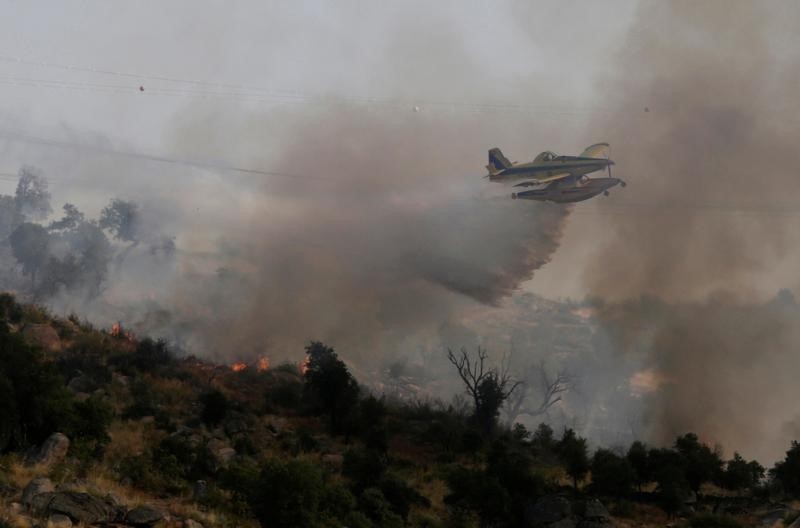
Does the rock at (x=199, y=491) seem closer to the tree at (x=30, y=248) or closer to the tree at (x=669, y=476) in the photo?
the tree at (x=669, y=476)

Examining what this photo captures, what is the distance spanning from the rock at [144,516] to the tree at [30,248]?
258ft

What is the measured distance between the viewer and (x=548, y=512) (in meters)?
32.3

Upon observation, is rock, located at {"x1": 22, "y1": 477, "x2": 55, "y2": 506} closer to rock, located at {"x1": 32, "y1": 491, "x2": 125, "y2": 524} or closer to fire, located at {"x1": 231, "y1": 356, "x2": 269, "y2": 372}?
rock, located at {"x1": 32, "y1": 491, "x2": 125, "y2": 524}

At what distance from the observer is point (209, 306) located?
293 feet

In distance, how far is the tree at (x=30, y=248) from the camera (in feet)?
297

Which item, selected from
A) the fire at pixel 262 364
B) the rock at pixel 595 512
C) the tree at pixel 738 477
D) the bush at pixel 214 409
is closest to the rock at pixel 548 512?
the rock at pixel 595 512

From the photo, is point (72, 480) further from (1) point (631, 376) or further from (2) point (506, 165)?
(1) point (631, 376)

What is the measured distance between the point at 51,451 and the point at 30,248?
72.4m

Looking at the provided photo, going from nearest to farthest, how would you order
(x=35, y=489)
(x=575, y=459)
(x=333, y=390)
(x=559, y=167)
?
1. (x=35, y=489)
2. (x=575, y=459)
3. (x=333, y=390)
4. (x=559, y=167)

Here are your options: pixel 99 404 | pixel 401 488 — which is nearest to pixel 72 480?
pixel 99 404

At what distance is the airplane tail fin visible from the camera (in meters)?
66.8

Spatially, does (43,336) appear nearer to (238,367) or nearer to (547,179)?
(238,367)

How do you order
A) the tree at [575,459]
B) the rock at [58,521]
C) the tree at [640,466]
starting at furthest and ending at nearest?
the tree at [640,466]
the tree at [575,459]
the rock at [58,521]

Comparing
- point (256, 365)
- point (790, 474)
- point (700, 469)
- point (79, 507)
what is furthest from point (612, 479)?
point (256, 365)
